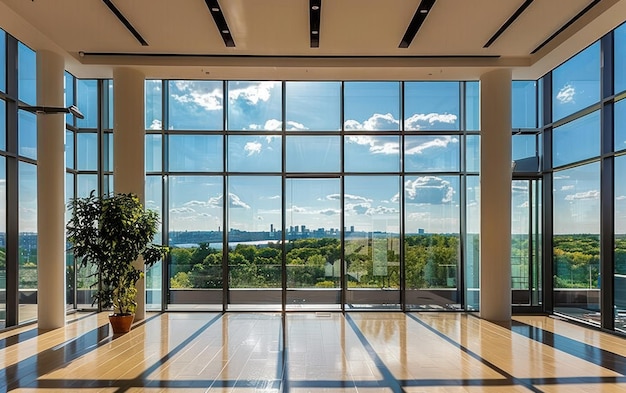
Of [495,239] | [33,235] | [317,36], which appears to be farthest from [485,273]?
[33,235]

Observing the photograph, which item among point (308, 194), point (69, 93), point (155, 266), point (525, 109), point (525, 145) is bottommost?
point (155, 266)

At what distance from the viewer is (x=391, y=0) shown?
6.17m

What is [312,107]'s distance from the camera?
376 inches

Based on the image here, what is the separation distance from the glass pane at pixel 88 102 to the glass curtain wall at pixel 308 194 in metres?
1.11

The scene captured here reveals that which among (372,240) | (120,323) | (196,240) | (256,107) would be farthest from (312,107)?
(120,323)

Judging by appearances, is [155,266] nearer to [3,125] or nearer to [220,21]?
[3,125]

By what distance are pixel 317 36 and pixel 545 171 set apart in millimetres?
5421

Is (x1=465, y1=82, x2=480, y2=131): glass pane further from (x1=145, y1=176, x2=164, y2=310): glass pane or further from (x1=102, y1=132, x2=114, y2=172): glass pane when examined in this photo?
(x1=102, y1=132, x2=114, y2=172): glass pane

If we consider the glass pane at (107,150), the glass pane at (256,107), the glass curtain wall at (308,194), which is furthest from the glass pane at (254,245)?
the glass pane at (107,150)

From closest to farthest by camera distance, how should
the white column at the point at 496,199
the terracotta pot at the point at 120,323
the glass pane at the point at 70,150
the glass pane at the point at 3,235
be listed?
1. the terracotta pot at the point at 120,323
2. the glass pane at the point at 3,235
3. the white column at the point at 496,199
4. the glass pane at the point at 70,150

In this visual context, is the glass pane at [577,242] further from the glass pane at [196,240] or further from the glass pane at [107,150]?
the glass pane at [107,150]

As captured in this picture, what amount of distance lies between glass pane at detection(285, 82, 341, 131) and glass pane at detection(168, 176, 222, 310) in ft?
6.38

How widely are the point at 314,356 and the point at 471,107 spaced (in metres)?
6.12

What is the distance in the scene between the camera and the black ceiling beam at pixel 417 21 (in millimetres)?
6252
